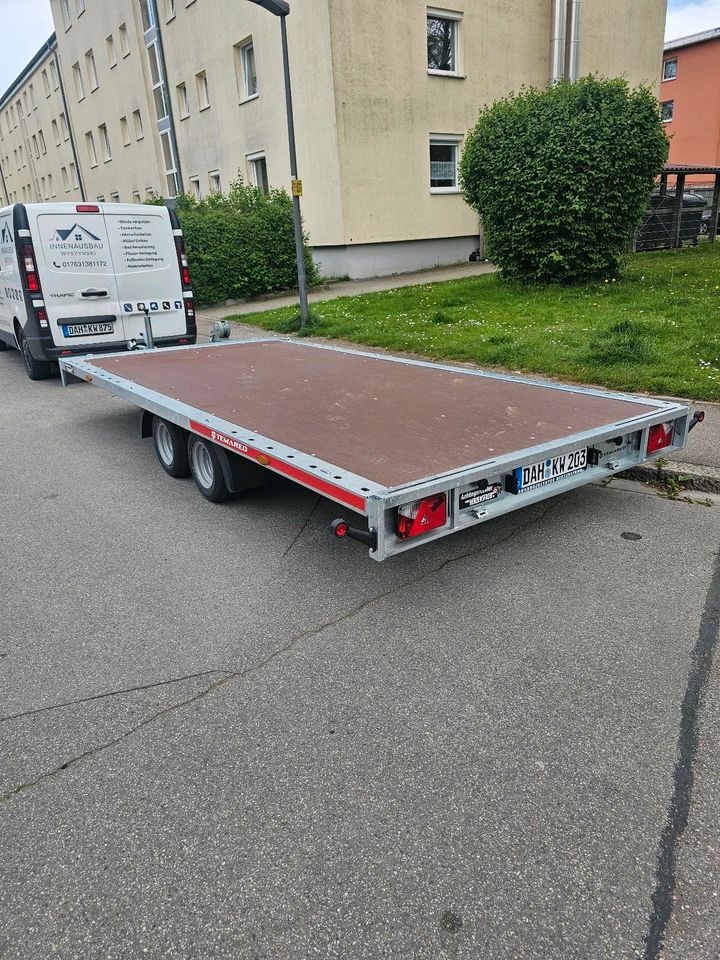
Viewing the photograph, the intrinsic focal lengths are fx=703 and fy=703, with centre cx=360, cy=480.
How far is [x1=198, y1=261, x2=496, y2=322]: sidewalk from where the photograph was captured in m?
16.8

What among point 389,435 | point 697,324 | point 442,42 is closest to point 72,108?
point 442,42

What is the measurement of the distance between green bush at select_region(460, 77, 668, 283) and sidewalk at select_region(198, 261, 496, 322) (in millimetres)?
4837

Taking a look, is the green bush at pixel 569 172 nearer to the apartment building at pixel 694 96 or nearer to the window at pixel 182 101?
the window at pixel 182 101

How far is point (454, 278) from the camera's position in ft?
61.2

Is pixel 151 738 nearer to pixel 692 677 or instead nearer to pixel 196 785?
pixel 196 785

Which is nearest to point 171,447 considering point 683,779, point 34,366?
point 683,779

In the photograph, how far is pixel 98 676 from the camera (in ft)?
10.6

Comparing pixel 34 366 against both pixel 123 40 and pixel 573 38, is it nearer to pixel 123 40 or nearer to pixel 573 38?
pixel 573 38

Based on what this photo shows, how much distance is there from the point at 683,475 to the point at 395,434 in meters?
2.45

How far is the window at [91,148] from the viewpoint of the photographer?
39037 millimetres

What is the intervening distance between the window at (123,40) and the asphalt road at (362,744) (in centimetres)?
3398

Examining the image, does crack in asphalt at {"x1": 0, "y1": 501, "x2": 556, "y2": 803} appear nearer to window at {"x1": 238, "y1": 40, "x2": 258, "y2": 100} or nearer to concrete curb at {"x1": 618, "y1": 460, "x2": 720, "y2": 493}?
concrete curb at {"x1": 618, "y1": 460, "x2": 720, "y2": 493}

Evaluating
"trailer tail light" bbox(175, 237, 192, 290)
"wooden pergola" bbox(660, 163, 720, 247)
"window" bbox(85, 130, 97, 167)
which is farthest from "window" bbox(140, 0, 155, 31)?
"trailer tail light" bbox(175, 237, 192, 290)

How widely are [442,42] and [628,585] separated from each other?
21.6 m
